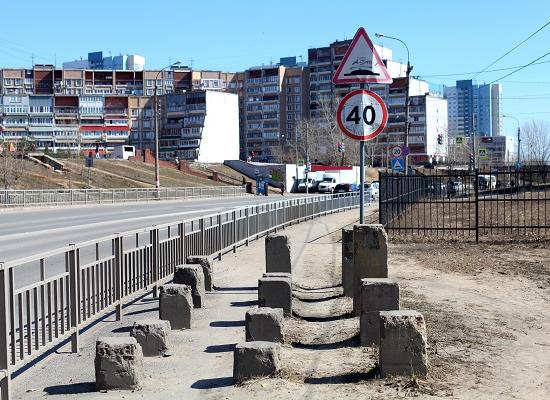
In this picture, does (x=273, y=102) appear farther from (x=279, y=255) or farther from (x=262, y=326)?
(x=262, y=326)

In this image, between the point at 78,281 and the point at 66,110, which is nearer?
the point at 78,281

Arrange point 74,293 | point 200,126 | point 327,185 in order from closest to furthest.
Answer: point 74,293 → point 327,185 → point 200,126

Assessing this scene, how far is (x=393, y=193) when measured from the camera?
25.4 meters

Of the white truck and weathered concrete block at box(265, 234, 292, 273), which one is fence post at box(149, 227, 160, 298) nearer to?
weathered concrete block at box(265, 234, 292, 273)

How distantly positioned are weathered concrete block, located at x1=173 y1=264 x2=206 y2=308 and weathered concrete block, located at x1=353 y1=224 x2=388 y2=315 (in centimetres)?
220

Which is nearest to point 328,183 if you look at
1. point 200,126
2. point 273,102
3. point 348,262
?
point 200,126

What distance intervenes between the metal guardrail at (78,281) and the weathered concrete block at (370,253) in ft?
9.59

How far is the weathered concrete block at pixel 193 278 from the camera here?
1018cm

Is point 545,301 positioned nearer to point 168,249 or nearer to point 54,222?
point 168,249

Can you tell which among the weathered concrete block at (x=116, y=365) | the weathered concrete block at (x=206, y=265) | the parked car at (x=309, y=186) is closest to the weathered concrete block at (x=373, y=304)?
the weathered concrete block at (x=116, y=365)

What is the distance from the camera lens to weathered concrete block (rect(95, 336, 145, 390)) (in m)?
6.34

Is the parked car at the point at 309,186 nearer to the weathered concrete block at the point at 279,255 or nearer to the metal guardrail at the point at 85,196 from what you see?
the metal guardrail at the point at 85,196

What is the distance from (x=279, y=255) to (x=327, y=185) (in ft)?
235

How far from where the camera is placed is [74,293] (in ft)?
25.5
